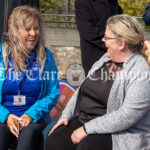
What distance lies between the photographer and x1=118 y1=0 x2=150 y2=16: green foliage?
5.19m

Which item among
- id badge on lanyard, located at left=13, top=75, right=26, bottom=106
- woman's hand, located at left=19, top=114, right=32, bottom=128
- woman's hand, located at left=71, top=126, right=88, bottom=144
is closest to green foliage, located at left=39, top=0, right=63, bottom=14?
id badge on lanyard, located at left=13, top=75, right=26, bottom=106

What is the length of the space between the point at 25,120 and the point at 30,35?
2.63 ft

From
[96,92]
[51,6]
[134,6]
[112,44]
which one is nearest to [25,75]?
[96,92]

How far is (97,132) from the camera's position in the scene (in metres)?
2.38

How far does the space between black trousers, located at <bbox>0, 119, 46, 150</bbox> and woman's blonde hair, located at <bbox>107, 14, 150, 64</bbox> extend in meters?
1.08

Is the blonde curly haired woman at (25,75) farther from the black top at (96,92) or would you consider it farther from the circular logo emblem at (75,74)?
the circular logo emblem at (75,74)

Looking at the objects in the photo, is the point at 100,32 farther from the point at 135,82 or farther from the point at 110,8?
the point at 135,82

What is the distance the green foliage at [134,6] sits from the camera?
17.0ft

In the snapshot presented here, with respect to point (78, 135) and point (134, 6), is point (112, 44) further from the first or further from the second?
point (134, 6)

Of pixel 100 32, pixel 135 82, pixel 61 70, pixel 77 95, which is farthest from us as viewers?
pixel 61 70

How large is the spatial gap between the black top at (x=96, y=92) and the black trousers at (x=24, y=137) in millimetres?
409

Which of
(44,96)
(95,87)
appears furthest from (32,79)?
(95,87)

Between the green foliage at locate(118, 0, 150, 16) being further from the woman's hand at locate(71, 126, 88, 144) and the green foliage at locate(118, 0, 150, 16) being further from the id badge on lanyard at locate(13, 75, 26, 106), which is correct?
the woman's hand at locate(71, 126, 88, 144)

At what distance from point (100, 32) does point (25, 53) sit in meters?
0.79
